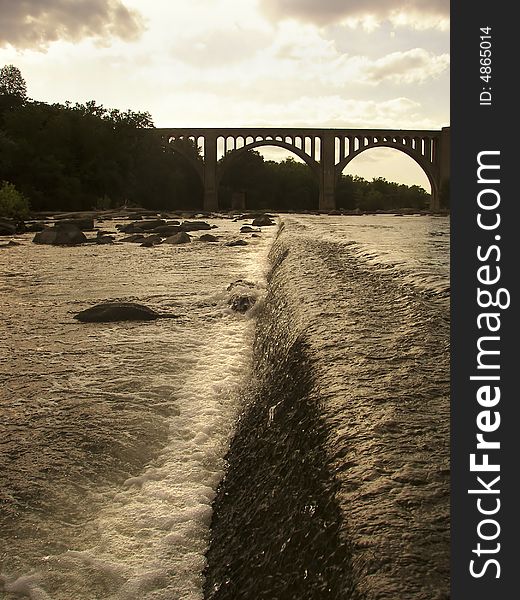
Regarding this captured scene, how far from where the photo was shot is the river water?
1.42 metres

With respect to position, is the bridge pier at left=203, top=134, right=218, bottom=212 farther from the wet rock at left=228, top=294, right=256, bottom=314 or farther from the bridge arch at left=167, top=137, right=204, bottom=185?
the wet rock at left=228, top=294, right=256, bottom=314

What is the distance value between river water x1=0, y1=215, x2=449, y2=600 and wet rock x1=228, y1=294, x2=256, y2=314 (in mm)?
925

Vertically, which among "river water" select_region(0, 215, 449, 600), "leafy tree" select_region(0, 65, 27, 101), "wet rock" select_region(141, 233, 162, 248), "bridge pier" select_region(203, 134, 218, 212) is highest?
"leafy tree" select_region(0, 65, 27, 101)

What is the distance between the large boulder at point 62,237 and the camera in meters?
13.6

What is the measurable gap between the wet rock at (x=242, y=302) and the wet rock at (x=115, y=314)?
2.28 ft

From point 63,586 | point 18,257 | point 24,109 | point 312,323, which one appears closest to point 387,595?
point 63,586

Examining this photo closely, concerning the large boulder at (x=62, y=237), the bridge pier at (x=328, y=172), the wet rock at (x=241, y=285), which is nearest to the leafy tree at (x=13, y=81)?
the bridge pier at (x=328, y=172)

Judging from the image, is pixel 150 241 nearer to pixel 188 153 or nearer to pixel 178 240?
pixel 178 240

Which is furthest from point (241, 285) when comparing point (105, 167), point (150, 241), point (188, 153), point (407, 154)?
point (407, 154)

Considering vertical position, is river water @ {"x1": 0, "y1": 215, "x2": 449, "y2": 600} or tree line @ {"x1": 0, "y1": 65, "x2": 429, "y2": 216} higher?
tree line @ {"x1": 0, "y1": 65, "x2": 429, "y2": 216}

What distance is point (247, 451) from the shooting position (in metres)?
2.61

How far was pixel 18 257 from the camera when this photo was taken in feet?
35.5

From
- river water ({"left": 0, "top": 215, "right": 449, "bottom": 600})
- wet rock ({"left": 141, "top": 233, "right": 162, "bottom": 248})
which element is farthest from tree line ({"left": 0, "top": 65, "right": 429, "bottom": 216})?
river water ({"left": 0, "top": 215, "right": 449, "bottom": 600})

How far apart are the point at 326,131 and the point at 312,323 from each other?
188 feet
